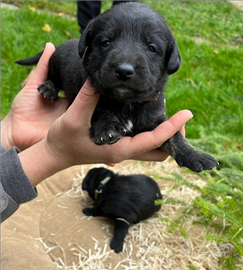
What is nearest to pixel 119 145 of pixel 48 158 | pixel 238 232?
pixel 48 158

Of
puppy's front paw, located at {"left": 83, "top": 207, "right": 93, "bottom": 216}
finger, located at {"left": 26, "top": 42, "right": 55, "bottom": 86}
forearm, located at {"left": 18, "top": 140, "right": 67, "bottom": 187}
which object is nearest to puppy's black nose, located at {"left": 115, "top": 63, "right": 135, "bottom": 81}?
forearm, located at {"left": 18, "top": 140, "right": 67, "bottom": 187}

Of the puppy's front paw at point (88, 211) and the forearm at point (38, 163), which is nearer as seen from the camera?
the forearm at point (38, 163)

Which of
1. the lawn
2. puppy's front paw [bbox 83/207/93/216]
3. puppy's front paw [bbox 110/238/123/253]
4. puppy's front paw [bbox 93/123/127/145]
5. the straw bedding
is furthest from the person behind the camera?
the lawn

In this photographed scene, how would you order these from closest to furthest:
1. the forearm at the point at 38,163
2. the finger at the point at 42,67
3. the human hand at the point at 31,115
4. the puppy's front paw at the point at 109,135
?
the puppy's front paw at the point at 109,135 → the forearm at the point at 38,163 → the human hand at the point at 31,115 → the finger at the point at 42,67

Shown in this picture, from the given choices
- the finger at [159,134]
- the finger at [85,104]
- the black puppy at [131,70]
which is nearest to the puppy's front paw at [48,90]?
the black puppy at [131,70]

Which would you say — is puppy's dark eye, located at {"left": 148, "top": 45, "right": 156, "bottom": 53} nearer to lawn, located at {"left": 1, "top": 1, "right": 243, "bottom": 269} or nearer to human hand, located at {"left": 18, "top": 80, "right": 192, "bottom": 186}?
human hand, located at {"left": 18, "top": 80, "right": 192, "bottom": 186}

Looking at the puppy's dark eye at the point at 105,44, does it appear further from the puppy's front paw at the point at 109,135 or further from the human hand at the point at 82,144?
the puppy's front paw at the point at 109,135
